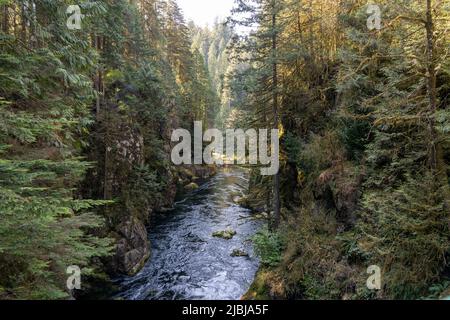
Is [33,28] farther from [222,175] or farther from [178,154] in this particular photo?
[222,175]

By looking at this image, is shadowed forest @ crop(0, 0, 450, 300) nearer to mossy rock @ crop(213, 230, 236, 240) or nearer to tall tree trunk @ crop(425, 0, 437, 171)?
tall tree trunk @ crop(425, 0, 437, 171)

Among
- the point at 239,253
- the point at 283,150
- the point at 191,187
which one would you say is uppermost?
the point at 283,150

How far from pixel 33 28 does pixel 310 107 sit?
40.2ft

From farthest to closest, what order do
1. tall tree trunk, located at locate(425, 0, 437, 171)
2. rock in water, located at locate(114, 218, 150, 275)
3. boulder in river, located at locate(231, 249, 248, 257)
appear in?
boulder in river, located at locate(231, 249, 248, 257) < rock in water, located at locate(114, 218, 150, 275) < tall tree trunk, located at locate(425, 0, 437, 171)

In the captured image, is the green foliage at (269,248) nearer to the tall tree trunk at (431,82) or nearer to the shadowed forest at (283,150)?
the shadowed forest at (283,150)

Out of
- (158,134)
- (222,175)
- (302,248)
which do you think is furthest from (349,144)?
(222,175)

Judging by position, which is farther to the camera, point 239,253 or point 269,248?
point 239,253

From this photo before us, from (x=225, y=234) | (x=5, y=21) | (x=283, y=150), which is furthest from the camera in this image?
(x=225, y=234)

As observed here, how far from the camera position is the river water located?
12234mm

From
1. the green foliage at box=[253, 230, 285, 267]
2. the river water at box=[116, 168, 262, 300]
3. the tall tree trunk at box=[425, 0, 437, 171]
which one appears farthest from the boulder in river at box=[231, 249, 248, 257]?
the tall tree trunk at box=[425, 0, 437, 171]

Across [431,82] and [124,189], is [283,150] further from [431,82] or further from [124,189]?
[124,189]

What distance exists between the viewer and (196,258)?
1506 cm

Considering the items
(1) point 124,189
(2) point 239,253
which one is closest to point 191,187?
(1) point 124,189

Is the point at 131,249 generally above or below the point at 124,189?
below
